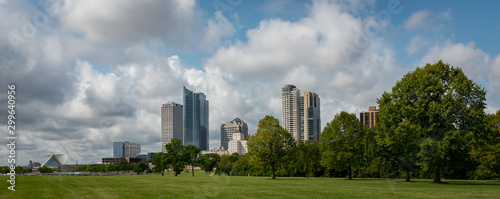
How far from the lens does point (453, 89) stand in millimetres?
48062

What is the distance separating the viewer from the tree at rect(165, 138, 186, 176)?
391 feet

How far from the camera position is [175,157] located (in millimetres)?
120188

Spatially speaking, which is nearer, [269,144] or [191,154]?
[269,144]

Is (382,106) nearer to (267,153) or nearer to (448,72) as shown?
(448,72)

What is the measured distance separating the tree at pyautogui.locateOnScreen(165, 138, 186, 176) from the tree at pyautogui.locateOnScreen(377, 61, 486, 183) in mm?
79825

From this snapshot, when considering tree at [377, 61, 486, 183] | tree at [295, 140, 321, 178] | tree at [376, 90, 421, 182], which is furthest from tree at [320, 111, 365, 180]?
tree at [295, 140, 321, 178]

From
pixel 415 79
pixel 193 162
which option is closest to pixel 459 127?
pixel 415 79

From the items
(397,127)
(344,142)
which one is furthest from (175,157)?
(397,127)

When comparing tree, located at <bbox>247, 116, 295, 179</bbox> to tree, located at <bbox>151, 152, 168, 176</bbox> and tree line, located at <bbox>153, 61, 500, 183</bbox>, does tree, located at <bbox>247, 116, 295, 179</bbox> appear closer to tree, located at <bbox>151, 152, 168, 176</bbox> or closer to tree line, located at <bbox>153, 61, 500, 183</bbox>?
tree line, located at <bbox>153, 61, 500, 183</bbox>

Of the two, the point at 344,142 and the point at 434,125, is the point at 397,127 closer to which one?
the point at 434,125

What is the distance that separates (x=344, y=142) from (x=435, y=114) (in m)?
29.4

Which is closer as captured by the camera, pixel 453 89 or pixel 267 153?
pixel 453 89

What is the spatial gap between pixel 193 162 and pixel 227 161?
30119mm

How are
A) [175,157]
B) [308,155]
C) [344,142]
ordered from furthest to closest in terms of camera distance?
[175,157] < [308,155] < [344,142]
